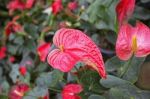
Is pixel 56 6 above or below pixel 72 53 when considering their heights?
above

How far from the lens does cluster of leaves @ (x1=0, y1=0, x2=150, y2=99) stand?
0.93m

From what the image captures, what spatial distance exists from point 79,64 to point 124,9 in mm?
181

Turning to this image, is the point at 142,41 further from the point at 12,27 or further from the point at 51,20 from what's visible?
the point at 12,27

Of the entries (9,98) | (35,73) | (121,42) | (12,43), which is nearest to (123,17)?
(121,42)

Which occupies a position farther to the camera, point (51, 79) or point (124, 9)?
point (51, 79)

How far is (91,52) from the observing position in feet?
2.75

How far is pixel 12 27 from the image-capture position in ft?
6.35

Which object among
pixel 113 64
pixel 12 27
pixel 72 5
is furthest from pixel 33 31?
pixel 113 64

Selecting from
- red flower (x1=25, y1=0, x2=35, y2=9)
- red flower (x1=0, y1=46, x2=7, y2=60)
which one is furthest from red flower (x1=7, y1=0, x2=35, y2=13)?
red flower (x1=0, y1=46, x2=7, y2=60)

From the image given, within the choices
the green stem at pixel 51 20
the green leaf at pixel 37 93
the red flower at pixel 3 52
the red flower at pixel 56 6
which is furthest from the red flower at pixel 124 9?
the red flower at pixel 3 52

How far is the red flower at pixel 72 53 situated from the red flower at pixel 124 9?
0.15m

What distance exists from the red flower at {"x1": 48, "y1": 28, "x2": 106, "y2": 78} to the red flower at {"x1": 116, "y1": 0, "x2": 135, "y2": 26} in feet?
0.49

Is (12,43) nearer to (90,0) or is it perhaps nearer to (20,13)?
(20,13)

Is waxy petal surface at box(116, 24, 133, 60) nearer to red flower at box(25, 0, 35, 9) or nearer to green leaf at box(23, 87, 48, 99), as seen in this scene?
green leaf at box(23, 87, 48, 99)
